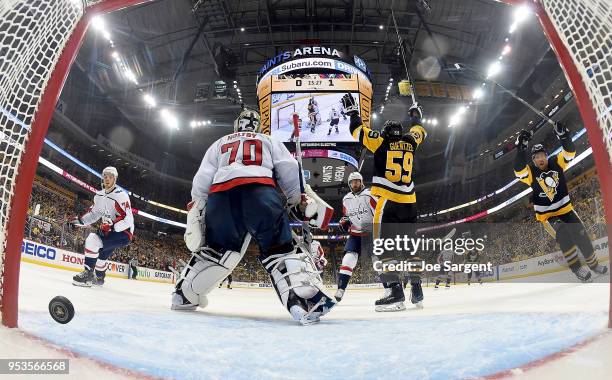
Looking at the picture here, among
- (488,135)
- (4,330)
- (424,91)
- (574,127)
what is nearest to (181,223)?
(424,91)

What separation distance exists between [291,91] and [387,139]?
13.1 ft

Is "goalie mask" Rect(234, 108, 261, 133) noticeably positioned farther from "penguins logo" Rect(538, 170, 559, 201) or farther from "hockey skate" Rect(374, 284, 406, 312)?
"penguins logo" Rect(538, 170, 559, 201)

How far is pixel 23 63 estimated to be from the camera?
1.21 m

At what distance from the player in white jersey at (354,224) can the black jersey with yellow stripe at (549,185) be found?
170cm

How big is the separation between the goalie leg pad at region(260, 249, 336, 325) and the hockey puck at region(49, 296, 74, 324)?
885mm

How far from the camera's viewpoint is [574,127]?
11.7m

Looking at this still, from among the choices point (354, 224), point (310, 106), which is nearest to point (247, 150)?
point (354, 224)

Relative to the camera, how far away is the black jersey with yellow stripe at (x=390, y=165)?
3.04 metres

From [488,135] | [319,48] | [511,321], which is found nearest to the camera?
[511,321]

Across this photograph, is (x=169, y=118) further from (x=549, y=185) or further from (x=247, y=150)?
(x=247, y=150)

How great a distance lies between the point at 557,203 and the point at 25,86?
447cm

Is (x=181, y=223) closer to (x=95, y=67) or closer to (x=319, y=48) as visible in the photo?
(x=95, y=67)

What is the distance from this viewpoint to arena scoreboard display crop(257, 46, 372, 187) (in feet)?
22.1

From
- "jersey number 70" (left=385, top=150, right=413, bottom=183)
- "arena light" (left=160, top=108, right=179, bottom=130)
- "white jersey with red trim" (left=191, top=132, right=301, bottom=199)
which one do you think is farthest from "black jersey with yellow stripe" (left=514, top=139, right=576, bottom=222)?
"arena light" (left=160, top=108, right=179, bottom=130)
